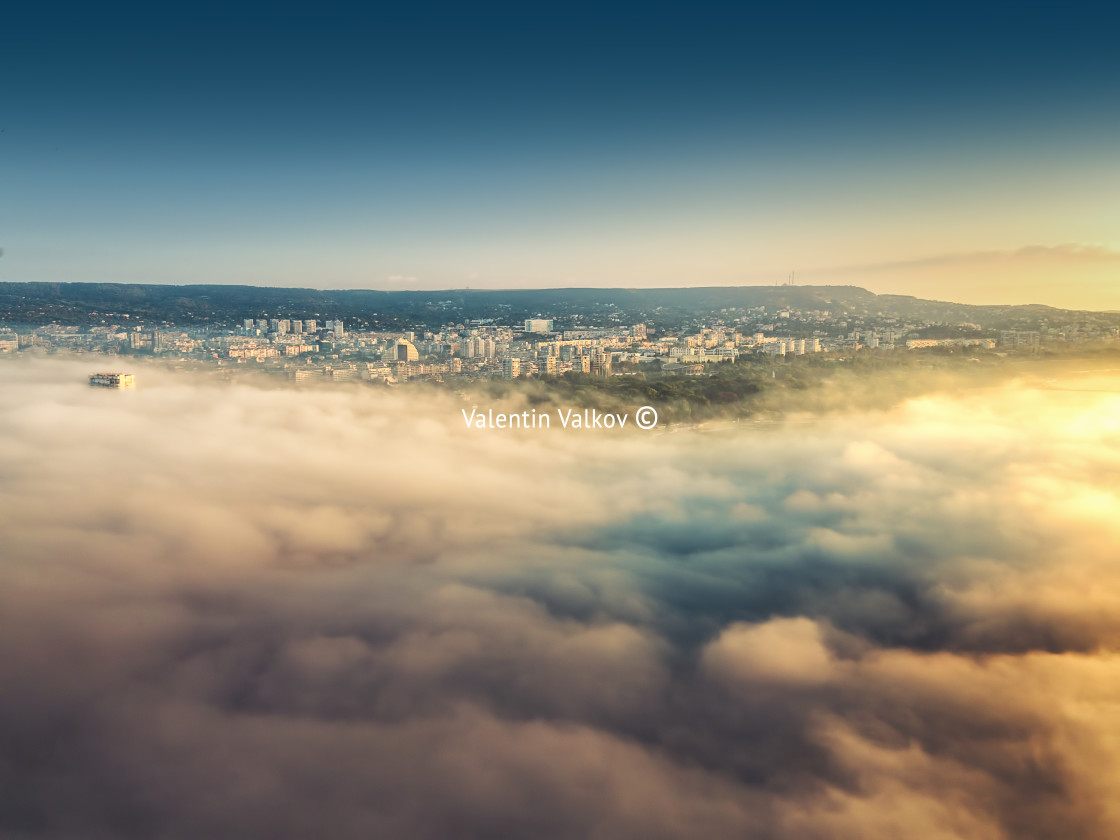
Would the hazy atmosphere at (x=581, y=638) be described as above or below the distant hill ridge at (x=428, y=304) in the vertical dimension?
below

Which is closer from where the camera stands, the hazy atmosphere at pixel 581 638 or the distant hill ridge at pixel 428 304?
the hazy atmosphere at pixel 581 638

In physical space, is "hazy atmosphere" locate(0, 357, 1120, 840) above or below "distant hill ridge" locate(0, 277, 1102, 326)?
below

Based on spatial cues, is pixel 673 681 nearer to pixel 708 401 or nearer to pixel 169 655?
pixel 169 655

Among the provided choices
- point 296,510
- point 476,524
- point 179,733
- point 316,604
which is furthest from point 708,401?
point 179,733

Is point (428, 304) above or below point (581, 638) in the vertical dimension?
above

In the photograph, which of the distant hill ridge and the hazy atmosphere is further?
the distant hill ridge

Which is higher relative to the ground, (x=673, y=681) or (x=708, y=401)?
(x=708, y=401)

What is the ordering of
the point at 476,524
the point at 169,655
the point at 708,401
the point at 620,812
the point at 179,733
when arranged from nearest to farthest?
1. the point at 620,812
2. the point at 179,733
3. the point at 169,655
4. the point at 476,524
5. the point at 708,401

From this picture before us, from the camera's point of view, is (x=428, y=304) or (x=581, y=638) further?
(x=428, y=304)
